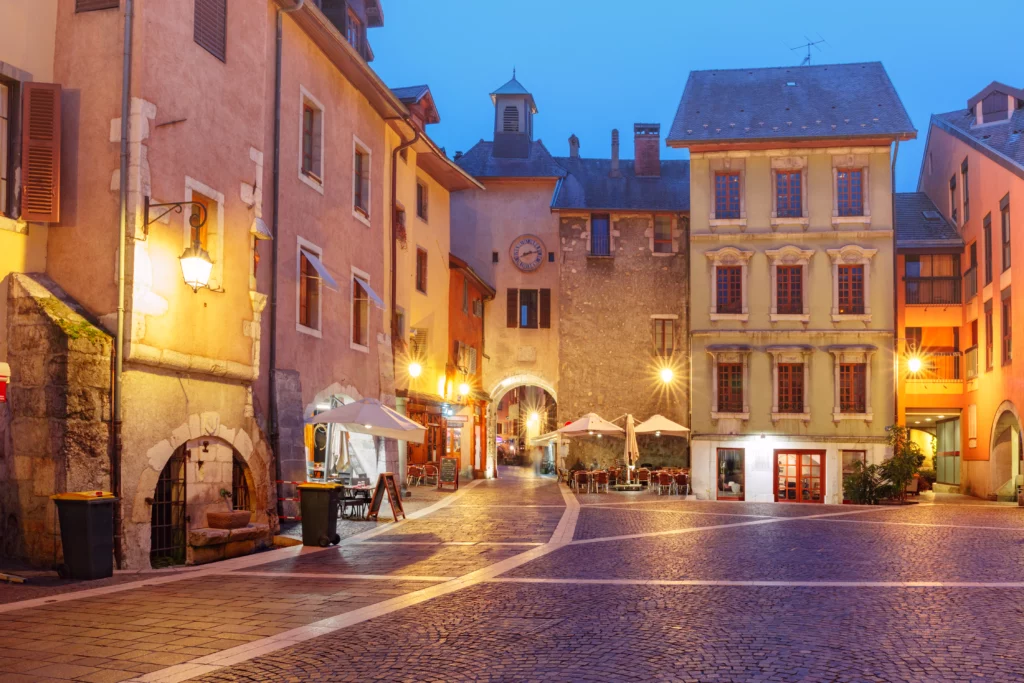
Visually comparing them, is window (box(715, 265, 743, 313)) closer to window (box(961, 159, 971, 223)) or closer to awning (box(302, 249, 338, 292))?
window (box(961, 159, 971, 223))

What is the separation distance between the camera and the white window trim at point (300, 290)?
2112cm

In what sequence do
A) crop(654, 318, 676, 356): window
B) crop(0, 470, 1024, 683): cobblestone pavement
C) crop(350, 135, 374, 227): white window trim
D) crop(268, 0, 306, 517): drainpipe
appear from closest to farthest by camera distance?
crop(0, 470, 1024, 683): cobblestone pavement → crop(268, 0, 306, 517): drainpipe → crop(350, 135, 374, 227): white window trim → crop(654, 318, 676, 356): window

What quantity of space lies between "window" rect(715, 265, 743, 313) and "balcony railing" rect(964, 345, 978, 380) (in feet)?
25.9

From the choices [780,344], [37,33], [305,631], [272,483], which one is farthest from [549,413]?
[305,631]

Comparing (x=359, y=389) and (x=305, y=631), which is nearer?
(x=305, y=631)

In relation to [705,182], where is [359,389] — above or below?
below

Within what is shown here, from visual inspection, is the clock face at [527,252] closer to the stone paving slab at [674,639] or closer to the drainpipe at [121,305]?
the drainpipe at [121,305]

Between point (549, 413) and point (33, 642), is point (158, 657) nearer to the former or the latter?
point (33, 642)

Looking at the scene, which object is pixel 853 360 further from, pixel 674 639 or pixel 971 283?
pixel 674 639

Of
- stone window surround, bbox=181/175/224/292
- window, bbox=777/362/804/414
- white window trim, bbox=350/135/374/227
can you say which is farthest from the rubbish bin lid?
window, bbox=777/362/804/414

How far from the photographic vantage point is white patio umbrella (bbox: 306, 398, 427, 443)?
19250mm

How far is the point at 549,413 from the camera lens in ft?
212

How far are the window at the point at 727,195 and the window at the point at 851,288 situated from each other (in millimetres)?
3985

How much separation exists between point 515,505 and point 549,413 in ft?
131
